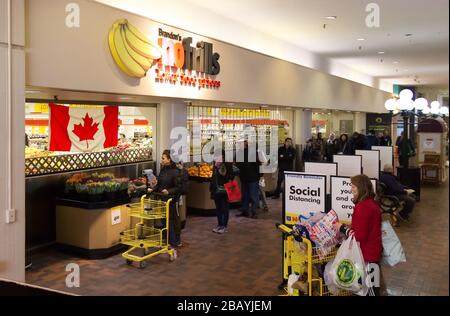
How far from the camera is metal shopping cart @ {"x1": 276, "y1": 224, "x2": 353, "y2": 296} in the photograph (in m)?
4.24

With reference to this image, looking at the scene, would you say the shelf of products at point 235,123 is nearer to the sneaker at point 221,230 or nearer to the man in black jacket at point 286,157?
the man in black jacket at point 286,157

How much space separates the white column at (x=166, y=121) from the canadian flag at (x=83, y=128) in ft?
2.86

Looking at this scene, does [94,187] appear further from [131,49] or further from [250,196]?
[250,196]

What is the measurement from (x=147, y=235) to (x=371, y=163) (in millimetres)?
5256

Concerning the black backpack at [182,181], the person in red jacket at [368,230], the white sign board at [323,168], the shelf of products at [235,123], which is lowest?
the person in red jacket at [368,230]

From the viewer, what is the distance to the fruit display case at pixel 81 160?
6.59 m

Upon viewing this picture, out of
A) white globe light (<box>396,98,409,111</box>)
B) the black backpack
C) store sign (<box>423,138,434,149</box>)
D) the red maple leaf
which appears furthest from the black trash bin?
the red maple leaf

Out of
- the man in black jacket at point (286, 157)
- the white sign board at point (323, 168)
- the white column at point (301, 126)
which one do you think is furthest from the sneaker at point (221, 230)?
the white column at point (301, 126)

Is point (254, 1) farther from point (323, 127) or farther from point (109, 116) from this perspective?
point (323, 127)

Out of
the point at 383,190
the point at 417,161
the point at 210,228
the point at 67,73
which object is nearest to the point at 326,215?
the point at 67,73

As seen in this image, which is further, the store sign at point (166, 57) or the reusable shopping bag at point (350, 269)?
the store sign at point (166, 57)

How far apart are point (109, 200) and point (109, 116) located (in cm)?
180

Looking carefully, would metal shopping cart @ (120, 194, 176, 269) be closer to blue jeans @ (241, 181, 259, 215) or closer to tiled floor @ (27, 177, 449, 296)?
tiled floor @ (27, 177, 449, 296)

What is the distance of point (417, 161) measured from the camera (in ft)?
50.0
